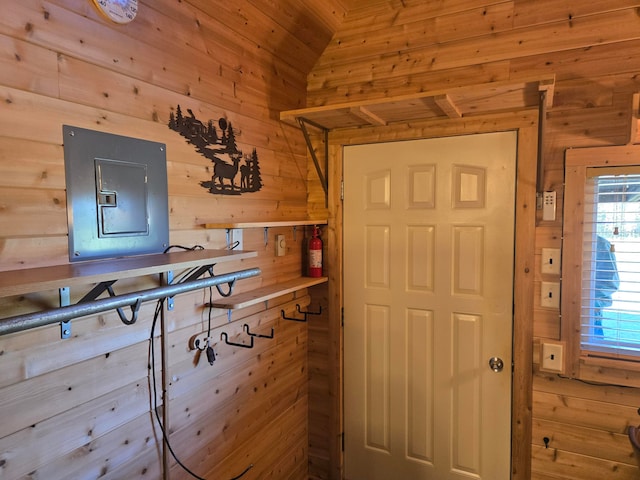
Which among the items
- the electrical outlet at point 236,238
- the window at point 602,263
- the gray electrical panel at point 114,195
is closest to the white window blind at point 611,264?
the window at point 602,263

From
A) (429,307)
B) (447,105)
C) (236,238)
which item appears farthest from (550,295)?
(236,238)

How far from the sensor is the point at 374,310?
2.30 m

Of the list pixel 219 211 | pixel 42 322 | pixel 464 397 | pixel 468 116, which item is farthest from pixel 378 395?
pixel 42 322

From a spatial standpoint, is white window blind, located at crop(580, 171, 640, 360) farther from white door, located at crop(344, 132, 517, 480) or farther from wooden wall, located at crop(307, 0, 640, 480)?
white door, located at crop(344, 132, 517, 480)

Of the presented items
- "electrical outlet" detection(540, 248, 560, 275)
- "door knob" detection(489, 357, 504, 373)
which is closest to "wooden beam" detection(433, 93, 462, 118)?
"electrical outlet" detection(540, 248, 560, 275)

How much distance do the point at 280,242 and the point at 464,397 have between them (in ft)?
4.14

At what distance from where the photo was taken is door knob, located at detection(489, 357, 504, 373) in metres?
2.01

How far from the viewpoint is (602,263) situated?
5.84ft

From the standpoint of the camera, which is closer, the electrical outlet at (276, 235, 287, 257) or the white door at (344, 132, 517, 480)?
the white door at (344, 132, 517, 480)

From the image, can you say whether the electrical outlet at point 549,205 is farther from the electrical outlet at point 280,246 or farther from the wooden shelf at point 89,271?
the wooden shelf at point 89,271

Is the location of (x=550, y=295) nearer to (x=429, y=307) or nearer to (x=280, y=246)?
(x=429, y=307)

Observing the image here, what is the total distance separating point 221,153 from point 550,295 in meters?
1.64

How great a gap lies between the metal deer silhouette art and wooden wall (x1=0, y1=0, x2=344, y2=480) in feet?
0.12

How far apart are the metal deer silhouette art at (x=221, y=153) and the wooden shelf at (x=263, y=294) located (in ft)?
1.53
